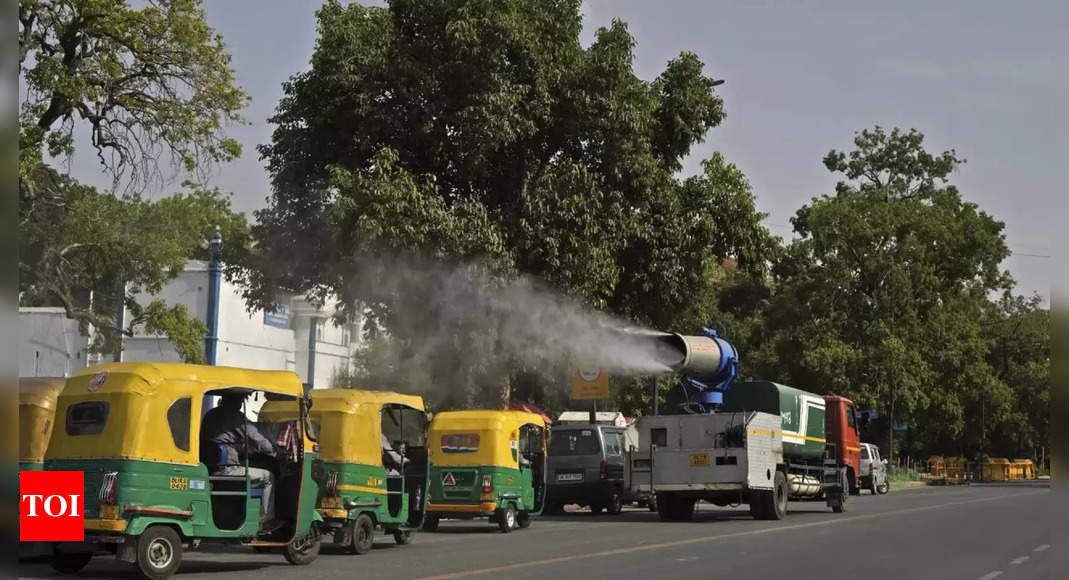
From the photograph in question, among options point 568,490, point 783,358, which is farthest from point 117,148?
Answer: point 783,358

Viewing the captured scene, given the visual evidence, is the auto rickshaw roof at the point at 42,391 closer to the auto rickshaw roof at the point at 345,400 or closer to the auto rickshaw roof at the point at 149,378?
the auto rickshaw roof at the point at 149,378

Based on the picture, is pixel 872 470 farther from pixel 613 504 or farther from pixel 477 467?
pixel 477 467

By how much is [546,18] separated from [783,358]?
36962mm

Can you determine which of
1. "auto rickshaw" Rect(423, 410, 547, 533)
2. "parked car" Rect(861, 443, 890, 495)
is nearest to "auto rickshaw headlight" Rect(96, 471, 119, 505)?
"auto rickshaw" Rect(423, 410, 547, 533)

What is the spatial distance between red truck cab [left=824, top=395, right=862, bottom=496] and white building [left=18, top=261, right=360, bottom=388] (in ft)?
74.4

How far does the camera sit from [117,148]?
2531 centimetres

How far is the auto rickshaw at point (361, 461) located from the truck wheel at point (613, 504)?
11.5 meters

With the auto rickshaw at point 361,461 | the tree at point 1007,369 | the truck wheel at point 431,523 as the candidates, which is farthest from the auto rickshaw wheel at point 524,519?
the tree at point 1007,369

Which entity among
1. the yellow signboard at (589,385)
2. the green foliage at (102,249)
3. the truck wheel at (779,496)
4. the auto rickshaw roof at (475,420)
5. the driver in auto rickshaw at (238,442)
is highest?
the green foliage at (102,249)

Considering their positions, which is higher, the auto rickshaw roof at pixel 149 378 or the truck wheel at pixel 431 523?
the auto rickshaw roof at pixel 149 378

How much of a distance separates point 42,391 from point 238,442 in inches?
99.4

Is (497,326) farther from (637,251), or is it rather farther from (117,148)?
(117,148)

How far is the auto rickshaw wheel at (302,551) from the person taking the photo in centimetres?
1611

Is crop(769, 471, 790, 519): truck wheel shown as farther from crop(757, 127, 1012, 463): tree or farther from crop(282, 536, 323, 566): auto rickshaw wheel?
crop(757, 127, 1012, 463): tree
